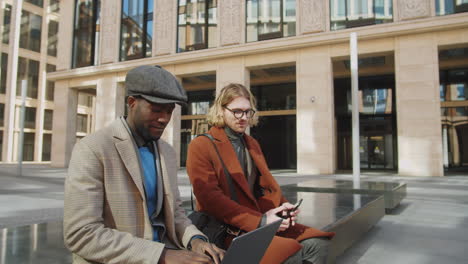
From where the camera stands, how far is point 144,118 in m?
1.40

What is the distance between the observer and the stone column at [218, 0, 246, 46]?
17.9m

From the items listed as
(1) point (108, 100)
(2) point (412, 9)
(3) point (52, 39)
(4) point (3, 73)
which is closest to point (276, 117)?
(2) point (412, 9)

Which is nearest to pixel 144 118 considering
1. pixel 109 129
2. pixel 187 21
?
Result: pixel 109 129

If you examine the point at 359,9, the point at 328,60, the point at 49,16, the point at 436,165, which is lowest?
the point at 436,165

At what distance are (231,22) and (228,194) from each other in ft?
55.6

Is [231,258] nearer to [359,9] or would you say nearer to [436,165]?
[436,165]

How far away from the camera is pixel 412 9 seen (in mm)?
14562

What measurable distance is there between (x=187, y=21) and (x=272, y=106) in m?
7.65

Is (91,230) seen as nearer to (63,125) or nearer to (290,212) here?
(290,212)

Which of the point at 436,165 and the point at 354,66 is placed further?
the point at 436,165

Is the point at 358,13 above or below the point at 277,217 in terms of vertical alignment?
above

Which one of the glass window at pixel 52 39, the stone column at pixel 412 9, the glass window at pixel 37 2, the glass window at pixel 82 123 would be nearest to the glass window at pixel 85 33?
the glass window at pixel 52 39

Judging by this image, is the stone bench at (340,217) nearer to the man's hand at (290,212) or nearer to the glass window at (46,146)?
the man's hand at (290,212)

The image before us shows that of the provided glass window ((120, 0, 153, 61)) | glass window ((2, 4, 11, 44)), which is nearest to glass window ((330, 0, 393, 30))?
glass window ((120, 0, 153, 61))
